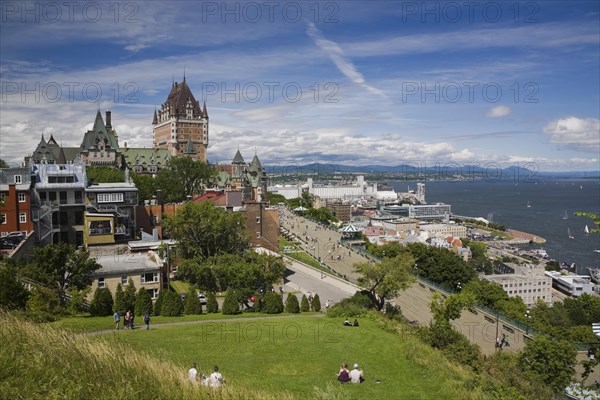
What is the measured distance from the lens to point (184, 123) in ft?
373

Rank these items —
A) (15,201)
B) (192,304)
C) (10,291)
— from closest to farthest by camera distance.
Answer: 1. (10,291)
2. (192,304)
3. (15,201)

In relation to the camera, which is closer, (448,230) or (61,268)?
(61,268)

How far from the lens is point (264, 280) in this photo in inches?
1212

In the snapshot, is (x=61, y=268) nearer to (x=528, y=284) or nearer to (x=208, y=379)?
(x=208, y=379)

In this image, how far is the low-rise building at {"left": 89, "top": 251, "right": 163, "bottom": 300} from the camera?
25.5 m

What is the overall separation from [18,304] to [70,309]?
3464 mm

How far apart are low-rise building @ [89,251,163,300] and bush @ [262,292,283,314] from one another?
5822 mm

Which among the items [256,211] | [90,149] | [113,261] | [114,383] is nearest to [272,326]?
[113,261]

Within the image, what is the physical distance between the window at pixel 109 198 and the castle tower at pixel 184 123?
237 ft

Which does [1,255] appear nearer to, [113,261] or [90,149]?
[113,261]

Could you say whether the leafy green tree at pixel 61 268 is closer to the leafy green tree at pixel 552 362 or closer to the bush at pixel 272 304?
the bush at pixel 272 304

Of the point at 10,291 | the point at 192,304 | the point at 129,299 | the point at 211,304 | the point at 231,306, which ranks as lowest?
the point at 211,304

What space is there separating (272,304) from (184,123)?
308 ft

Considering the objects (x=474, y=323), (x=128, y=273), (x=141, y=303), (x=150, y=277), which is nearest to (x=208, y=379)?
(x=141, y=303)
